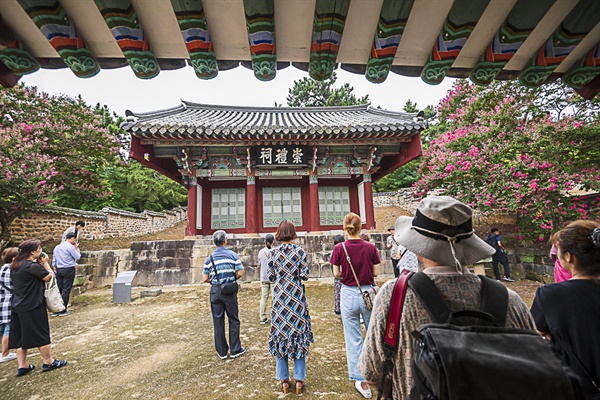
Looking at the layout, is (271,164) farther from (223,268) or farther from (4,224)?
(4,224)

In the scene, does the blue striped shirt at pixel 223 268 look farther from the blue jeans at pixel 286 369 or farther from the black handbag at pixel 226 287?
the blue jeans at pixel 286 369

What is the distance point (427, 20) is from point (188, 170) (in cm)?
856

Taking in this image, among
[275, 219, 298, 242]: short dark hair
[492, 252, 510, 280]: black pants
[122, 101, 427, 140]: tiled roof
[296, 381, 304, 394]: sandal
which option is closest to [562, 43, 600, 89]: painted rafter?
[275, 219, 298, 242]: short dark hair

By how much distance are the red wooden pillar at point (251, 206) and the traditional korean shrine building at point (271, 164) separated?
0.11 ft

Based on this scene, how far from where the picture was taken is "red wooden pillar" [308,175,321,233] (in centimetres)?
969

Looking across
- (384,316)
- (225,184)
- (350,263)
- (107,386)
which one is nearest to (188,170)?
(225,184)

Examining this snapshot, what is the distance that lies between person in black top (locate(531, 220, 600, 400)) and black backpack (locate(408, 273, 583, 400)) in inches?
36.0

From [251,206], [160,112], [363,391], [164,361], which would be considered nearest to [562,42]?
[363,391]

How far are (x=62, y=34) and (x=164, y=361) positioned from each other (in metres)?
3.67

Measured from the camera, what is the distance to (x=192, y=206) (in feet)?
31.1

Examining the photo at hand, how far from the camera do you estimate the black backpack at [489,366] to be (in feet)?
2.61

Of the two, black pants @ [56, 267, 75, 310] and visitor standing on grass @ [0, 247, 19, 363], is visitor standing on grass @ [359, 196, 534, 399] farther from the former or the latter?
black pants @ [56, 267, 75, 310]

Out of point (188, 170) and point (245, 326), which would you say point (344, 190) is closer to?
point (188, 170)

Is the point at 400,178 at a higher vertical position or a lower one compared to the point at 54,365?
higher
